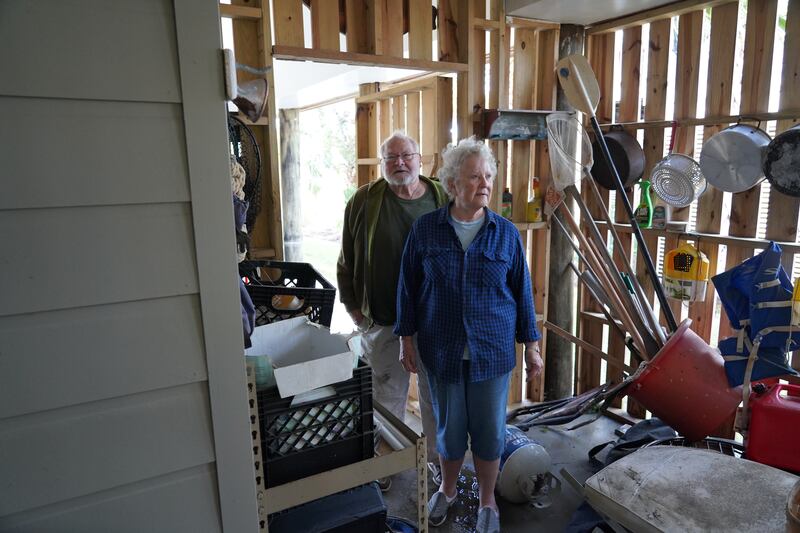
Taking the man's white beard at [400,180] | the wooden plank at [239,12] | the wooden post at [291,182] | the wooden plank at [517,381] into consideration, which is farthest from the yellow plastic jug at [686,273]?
the wooden post at [291,182]

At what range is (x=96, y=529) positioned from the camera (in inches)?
40.3

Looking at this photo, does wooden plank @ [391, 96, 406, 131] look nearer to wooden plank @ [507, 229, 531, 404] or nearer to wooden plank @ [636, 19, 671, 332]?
wooden plank @ [636, 19, 671, 332]

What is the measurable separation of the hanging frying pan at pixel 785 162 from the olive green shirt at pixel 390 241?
1389 mm

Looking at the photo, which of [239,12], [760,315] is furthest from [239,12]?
[760,315]

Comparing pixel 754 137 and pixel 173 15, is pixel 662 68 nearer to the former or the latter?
pixel 754 137

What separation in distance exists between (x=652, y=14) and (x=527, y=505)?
250 centimetres

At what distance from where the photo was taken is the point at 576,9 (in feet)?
9.02

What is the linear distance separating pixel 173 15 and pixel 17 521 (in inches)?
37.7

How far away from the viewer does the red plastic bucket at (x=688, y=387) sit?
2.22 meters

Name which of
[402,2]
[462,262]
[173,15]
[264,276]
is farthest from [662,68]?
[173,15]

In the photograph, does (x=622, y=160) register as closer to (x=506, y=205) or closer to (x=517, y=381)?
(x=506, y=205)

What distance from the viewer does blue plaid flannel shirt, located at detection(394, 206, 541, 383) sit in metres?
1.95

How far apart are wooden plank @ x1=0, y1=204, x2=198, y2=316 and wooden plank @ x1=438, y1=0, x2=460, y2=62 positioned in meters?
2.20

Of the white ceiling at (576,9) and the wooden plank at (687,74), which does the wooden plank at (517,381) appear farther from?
the white ceiling at (576,9)
